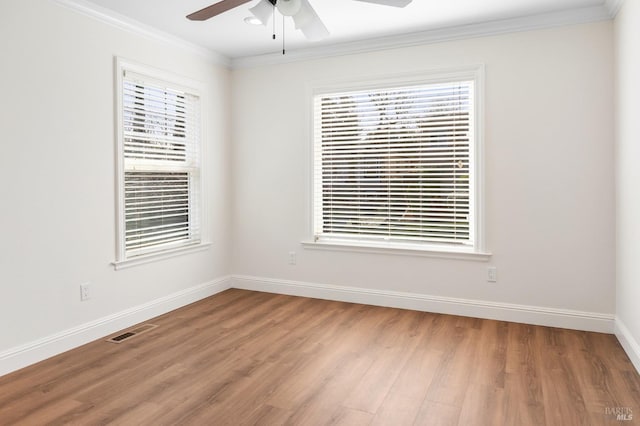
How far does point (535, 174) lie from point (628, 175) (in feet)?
2.44

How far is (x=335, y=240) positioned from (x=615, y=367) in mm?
2657

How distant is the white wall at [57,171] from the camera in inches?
114

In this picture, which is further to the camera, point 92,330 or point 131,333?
point 131,333

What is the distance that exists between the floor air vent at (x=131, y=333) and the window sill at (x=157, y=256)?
0.54 m

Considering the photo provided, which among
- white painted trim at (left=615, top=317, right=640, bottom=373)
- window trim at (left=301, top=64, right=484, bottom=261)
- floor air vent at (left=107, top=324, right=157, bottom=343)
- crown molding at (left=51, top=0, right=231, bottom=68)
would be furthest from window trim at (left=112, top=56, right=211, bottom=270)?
white painted trim at (left=615, top=317, right=640, bottom=373)

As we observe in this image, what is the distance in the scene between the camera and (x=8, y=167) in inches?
113

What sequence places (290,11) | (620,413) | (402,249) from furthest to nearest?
(402,249)
(290,11)
(620,413)

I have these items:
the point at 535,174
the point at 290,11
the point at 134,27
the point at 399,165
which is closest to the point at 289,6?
the point at 290,11

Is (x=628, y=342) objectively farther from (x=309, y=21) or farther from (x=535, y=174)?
(x=309, y=21)

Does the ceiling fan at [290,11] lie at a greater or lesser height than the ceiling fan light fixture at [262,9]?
lesser

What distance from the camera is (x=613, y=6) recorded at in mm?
3342

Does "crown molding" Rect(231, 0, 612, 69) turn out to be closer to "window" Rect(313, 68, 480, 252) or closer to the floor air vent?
"window" Rect(313, 68, 480, 252)

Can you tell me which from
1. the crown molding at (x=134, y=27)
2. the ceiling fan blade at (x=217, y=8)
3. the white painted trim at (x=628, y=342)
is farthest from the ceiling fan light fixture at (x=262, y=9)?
the white painted trim at (x=628, y=342)

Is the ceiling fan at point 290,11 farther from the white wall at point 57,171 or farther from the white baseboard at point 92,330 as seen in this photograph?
the white baseboard at point 92,330
